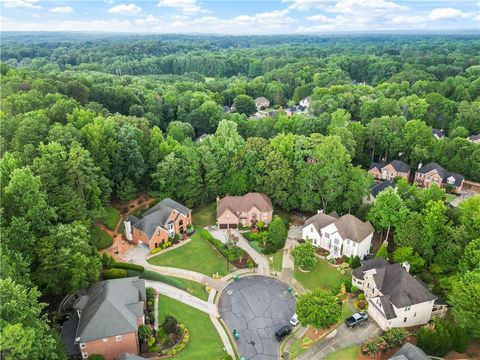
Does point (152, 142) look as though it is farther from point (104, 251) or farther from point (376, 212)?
point (376, 212)

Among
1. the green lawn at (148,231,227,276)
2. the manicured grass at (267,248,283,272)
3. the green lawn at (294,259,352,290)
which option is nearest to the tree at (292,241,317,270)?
the green lawn at (294,259,352,290)

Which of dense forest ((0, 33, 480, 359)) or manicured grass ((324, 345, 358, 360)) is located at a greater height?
dense forest ((0, 33, 480, 359))

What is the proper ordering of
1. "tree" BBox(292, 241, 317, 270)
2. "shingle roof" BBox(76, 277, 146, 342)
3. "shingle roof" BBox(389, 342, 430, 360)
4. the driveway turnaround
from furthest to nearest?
Result: 1. "tree" BBox(292, 241, 317, 270)
2. the driveway turnaround
3. "shingle roof" BBox(76, 277, 146, 342)
4. "shingle roof" BBox(389, 342, 430, 360)

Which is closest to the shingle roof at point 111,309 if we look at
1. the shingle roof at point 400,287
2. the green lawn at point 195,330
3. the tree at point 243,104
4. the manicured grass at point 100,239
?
the green lawn at point 195,330

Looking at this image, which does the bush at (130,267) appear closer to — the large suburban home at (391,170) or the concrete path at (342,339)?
the concrete path at (342,339)

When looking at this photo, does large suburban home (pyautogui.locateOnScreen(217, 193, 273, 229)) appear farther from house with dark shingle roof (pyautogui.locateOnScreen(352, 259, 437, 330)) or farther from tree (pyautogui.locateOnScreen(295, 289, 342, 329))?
tree (pyautogui.locateOnScreen(295, 289, 342, 329))
